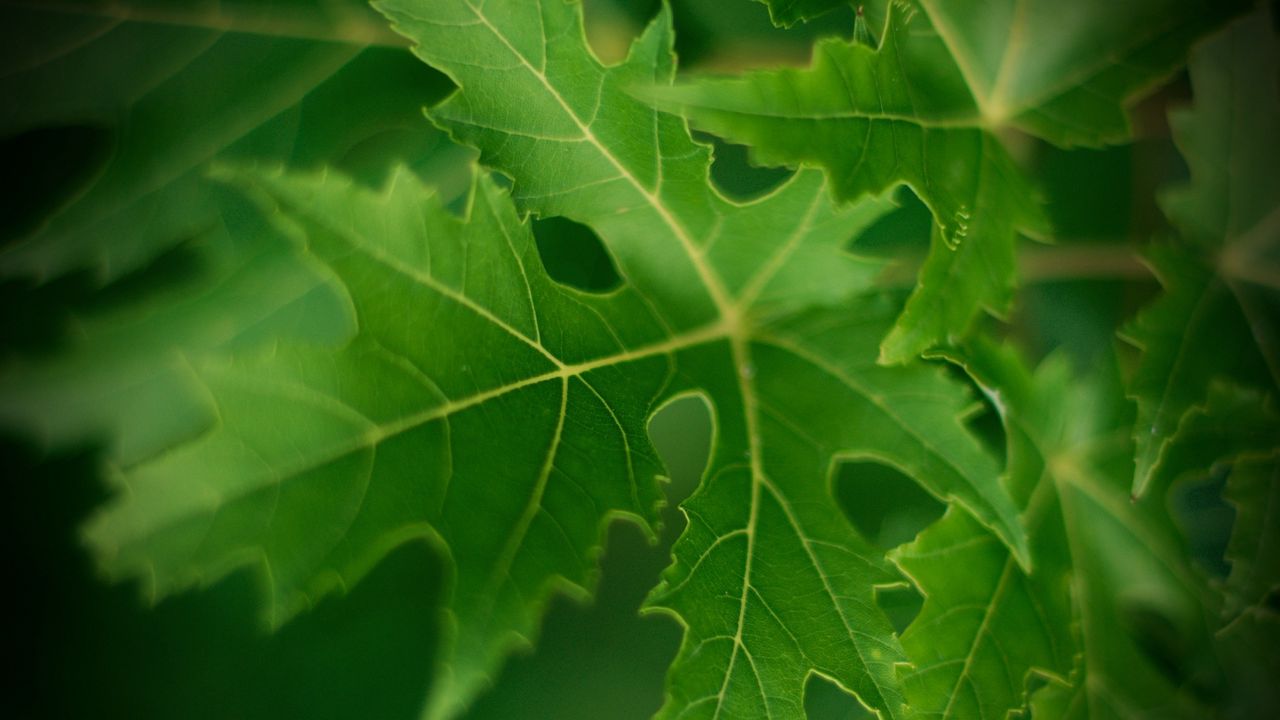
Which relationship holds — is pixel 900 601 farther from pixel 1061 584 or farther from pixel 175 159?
pixel 175 159

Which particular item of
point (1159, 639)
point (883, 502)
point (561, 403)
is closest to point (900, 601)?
point (883, 502)

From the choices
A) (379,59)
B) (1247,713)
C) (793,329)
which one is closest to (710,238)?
(793,329)

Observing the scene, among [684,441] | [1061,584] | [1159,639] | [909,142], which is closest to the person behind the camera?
[909,142]

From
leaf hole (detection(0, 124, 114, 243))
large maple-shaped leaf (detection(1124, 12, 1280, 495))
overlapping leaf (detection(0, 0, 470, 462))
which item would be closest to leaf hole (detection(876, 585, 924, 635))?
large maple-shaped leaf (detection(1124, 12, 1280, 495))

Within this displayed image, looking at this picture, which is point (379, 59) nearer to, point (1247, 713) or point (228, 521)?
point (228, 521)

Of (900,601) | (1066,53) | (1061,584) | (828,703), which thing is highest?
(1066,53)

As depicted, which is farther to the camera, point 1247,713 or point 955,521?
point 1247,713

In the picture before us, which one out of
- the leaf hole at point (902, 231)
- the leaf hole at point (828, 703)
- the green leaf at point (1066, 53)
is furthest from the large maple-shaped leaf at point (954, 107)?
the leaf hole at point (828, 703)
